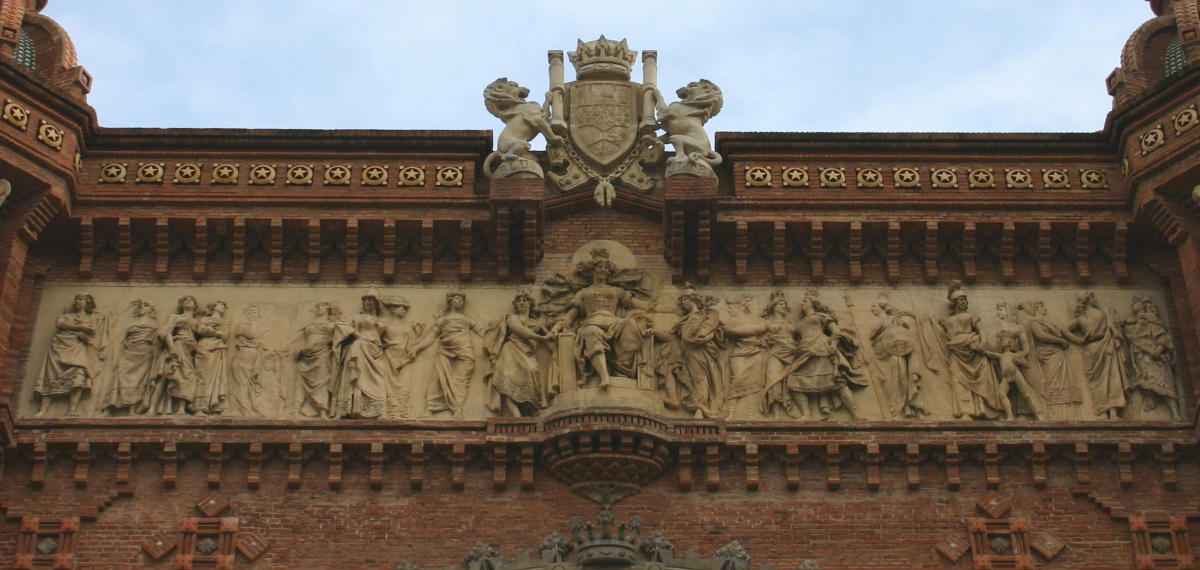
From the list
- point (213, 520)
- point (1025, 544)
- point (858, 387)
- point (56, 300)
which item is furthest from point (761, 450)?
point (56, 300)

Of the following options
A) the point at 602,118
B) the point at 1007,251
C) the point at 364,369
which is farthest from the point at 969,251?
the point at 364,369

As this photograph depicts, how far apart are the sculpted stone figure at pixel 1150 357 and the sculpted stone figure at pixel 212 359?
33.5 ft

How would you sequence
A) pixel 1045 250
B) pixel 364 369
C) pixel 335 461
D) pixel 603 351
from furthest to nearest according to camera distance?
pixel 1045 250 < pixel 364 369 < pixel 603 351 < pixel 335 461

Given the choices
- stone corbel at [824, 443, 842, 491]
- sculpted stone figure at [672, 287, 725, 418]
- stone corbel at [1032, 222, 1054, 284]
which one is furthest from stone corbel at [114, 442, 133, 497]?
stone corbel at [1032, 222, 1054, 284]

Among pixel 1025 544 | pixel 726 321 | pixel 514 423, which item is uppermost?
pixel 726 321

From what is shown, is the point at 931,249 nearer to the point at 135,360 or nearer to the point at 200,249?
the point at 200,249

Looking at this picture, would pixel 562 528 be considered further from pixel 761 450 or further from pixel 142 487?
pixel 142 487

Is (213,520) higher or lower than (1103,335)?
lower

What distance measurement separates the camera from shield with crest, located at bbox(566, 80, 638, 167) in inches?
979

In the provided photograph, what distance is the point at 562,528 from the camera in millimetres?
21891

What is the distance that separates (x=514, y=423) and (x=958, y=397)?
503 centimetres

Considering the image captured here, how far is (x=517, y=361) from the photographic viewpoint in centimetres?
2327

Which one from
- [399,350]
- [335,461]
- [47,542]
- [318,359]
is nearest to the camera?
[47,542]

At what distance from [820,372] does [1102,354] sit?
128 inches
